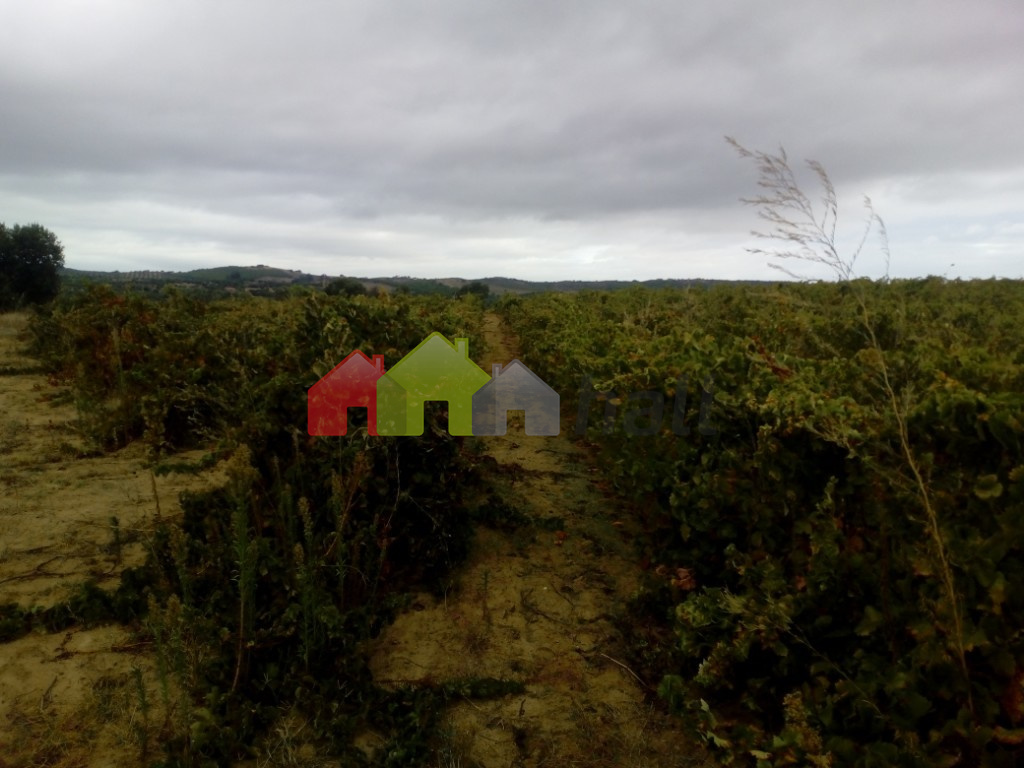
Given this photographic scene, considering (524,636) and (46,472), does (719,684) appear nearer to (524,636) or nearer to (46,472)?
(524,636)

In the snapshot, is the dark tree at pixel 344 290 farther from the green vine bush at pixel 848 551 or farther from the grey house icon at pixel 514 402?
the green vine bush at pixel 848 551

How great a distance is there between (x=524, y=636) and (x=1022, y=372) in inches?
98.1

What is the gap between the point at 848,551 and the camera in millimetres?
2307

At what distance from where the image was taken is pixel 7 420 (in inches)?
272

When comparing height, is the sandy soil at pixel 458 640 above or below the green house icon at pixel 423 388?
below

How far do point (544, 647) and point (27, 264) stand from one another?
2811 cm

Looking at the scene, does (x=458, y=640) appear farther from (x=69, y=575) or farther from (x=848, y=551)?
(x=69, y=575)

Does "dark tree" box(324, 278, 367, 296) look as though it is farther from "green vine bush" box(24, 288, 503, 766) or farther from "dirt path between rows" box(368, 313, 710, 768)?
"dirt path between rows" box(368, 313, 710, 768)

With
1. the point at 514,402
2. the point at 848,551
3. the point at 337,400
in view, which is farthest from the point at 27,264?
the point at 848,551

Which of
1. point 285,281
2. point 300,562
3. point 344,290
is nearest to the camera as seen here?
point 300,562

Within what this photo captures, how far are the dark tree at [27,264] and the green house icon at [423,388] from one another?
25149 millimetres

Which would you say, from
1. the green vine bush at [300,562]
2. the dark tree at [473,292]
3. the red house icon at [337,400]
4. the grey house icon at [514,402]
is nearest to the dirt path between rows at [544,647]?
the green vine bush at [300,562]

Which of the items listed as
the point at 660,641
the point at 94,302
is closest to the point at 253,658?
the point at 660,641

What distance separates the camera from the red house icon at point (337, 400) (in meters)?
3.40
